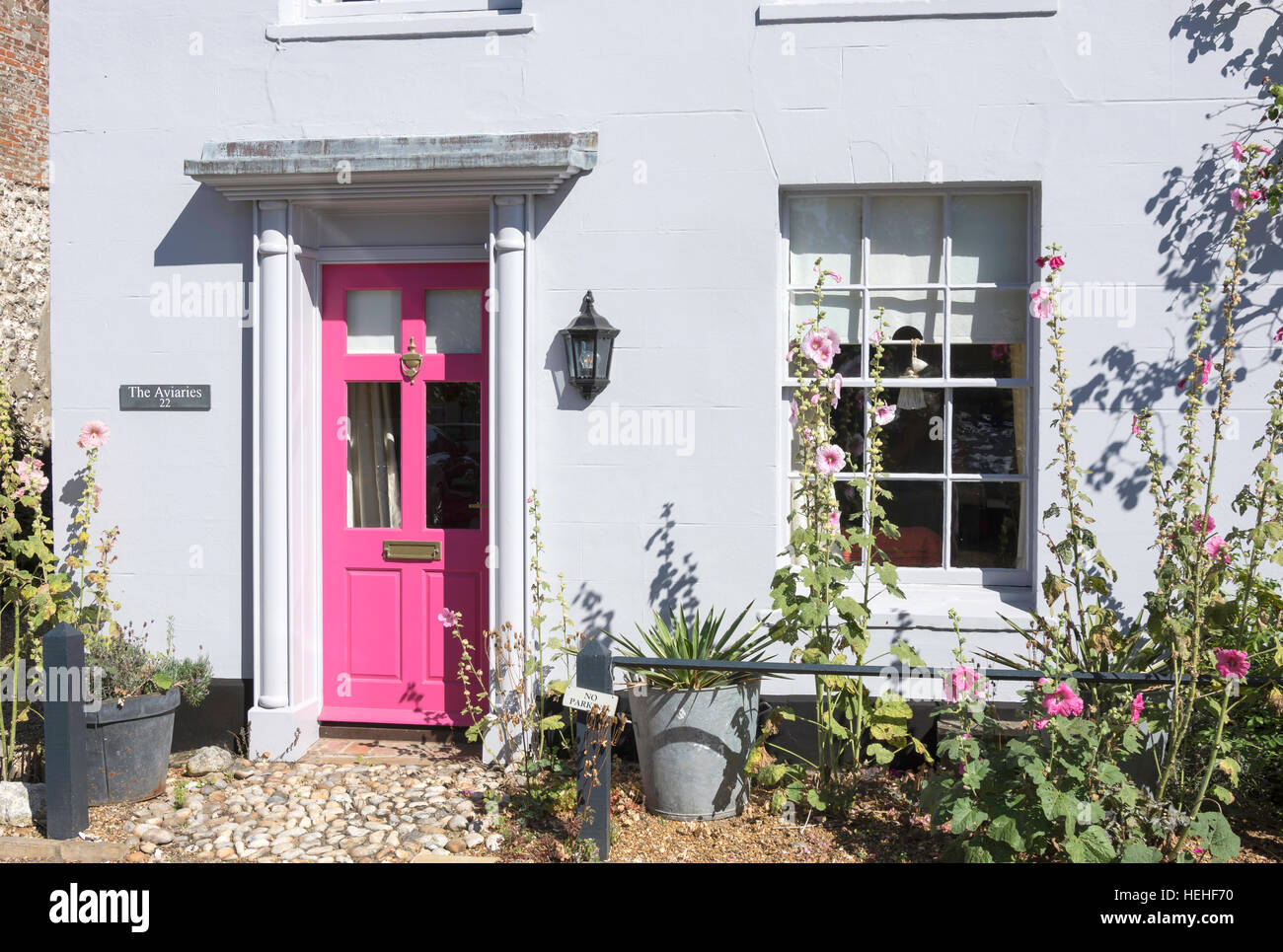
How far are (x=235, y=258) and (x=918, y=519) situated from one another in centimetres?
386

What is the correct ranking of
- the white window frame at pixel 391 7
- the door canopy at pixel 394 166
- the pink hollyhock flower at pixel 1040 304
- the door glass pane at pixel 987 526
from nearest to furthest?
the pink hollyhock flower at pixel 1040 304 → the door canopy at pixel 394 166 → the door glass pane at pixel 987 526 → the white window frame at pixel 391 7

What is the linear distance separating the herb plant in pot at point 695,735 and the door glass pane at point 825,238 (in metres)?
1.93

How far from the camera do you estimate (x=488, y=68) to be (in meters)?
5.80

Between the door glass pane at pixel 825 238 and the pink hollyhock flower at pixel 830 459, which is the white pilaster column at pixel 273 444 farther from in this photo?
the pink hollyhock flower at pixel 830 459

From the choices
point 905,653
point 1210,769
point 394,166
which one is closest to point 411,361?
point 394,166

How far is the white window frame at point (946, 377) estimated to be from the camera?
559 centimetres

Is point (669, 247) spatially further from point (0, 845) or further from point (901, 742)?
point (0, 845)

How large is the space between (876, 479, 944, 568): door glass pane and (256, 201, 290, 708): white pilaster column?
10.3 feet

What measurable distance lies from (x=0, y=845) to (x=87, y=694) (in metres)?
0.73

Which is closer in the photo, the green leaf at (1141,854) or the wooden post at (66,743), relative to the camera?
the green leaf at (1141,854)

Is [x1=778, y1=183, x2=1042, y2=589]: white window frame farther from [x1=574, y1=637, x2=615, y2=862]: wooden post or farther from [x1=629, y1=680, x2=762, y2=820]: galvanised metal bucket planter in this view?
[x1=574, y1=637, x2=615, y2=862]: wooden post

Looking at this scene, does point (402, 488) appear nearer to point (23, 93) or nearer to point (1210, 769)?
point (1210, 769)

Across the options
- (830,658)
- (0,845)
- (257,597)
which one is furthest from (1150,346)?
(0,845)

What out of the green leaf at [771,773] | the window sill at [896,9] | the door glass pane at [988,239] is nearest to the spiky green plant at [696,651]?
the green leaf at [771,773]
